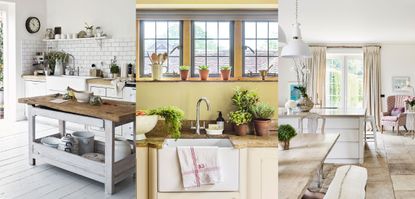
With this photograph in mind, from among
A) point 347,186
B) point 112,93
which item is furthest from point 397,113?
point 112,93

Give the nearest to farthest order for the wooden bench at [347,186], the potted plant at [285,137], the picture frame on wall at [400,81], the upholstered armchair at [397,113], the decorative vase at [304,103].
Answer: the potted plant at [285,137] → the wooden bench at [347,186] → the decorative vase at [304,103] → the picture frame on wall at [400,81] → the upholstered armchair at [397,113]

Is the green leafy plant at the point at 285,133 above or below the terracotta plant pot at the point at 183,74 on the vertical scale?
below

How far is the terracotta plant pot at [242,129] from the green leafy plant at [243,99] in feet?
0.07

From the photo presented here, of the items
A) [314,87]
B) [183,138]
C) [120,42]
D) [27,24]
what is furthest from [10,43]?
[314,87]

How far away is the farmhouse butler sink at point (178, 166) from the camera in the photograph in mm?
523

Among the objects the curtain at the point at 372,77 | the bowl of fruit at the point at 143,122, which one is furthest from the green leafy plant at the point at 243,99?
the curtain at the point at 372,77

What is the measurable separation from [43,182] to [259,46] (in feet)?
1.25

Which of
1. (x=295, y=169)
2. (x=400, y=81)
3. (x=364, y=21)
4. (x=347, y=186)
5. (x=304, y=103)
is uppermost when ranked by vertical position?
(x=364, y=21)

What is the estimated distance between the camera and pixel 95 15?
521mm

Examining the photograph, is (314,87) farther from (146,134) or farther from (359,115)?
(359,115)

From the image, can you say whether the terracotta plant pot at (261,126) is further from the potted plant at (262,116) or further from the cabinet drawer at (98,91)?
the cabinet drawer at (98,91)

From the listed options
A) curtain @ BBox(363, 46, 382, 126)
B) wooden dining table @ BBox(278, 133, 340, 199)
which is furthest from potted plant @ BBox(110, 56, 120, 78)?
curtain @ BBox(363, 46, 382, 126)

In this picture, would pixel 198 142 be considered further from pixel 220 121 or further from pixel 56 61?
pixel 56 61

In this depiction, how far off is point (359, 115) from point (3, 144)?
11.9ft
